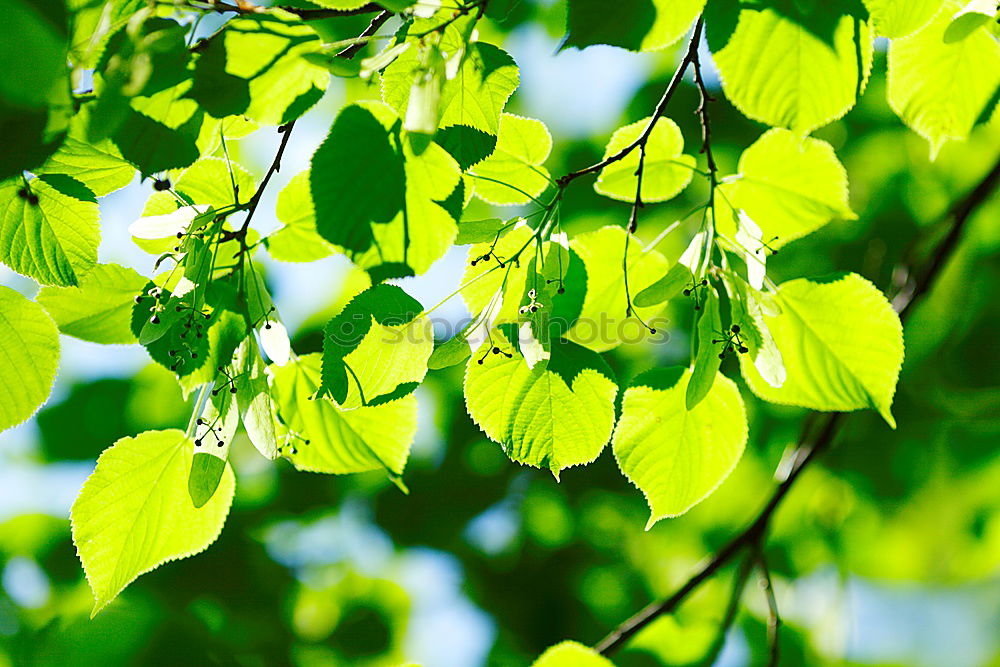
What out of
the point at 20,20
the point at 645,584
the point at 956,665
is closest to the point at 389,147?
the point at 20,20

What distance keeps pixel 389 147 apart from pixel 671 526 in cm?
372

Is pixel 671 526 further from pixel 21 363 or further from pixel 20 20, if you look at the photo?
pixel 20 20

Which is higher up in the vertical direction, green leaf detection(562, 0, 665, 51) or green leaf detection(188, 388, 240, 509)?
green leaf detection(562, 0, 665, 51)

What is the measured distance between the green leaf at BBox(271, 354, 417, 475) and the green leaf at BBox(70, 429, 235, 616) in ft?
0.44

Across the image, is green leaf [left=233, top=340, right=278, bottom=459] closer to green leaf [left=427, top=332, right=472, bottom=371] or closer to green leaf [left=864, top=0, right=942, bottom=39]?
green leaf [left=427, top=332, right=472, bottom=371]

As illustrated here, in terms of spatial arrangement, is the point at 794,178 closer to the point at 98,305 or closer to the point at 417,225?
the point at 417,225

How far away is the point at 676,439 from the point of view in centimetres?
120

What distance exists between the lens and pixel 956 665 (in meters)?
6.93

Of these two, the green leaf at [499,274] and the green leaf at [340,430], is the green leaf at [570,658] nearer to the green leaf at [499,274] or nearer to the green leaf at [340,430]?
the green leaf at [340,430]

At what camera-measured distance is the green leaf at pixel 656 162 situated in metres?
1.30

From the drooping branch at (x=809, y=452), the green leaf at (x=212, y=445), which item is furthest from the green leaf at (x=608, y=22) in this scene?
the drooping branch at (x=809, y=452)

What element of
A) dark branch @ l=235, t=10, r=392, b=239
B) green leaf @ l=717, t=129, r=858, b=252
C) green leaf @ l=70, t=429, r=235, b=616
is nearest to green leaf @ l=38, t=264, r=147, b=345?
green leaf @ l=70, t=429, r=235, b=616

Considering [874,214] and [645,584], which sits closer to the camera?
[874,214]

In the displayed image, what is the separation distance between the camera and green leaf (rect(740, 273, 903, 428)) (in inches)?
45.6
